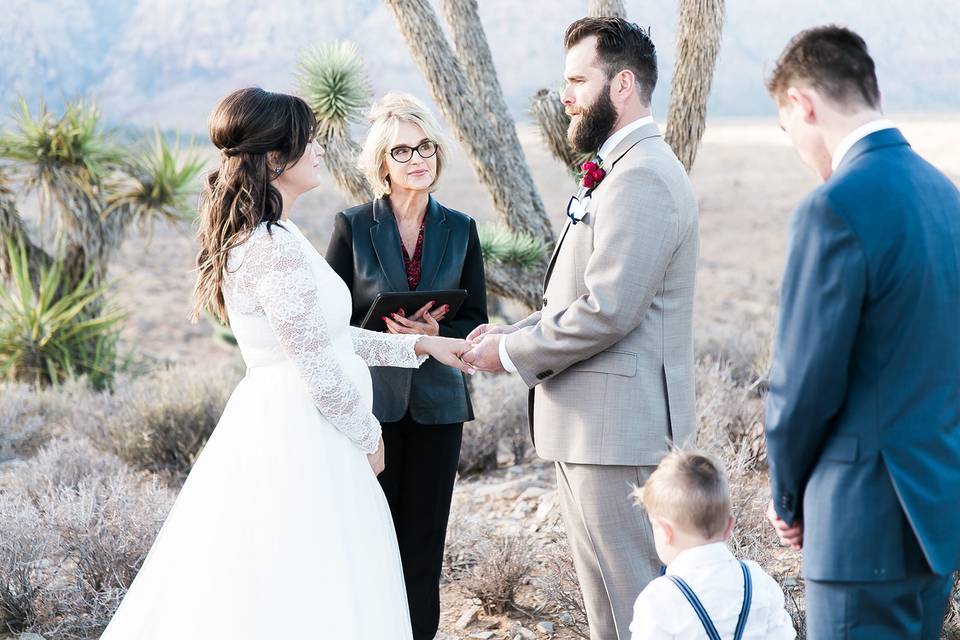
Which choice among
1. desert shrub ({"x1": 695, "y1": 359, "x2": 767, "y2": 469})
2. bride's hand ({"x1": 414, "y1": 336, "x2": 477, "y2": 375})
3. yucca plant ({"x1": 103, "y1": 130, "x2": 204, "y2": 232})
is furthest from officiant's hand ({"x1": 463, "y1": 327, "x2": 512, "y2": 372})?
yucca plant ({"x1": 103, "y1": 130, "x2": 204, "y2": 232})

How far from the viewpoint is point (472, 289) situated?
3.97m

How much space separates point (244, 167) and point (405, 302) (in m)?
0.86

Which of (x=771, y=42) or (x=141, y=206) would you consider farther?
(x=771, y=42)

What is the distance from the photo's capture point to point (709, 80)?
563 centimetres

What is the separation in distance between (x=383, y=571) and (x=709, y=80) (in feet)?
12.0

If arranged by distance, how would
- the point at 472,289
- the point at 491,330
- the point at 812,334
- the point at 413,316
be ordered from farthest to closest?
the point at 472,289 → the point at 413,316 → the point at 491,330 → the point at 812,334

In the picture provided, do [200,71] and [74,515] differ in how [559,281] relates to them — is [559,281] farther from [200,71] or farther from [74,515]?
[200,71]

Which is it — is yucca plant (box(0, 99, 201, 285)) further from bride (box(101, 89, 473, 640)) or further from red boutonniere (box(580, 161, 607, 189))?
red boutonniere (box(580, 161, 607, 189))

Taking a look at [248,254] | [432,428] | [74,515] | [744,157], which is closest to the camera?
[248,254]

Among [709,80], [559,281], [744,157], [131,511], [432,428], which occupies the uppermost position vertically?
[744,157]

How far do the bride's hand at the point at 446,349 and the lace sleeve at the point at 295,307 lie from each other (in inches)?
24.2

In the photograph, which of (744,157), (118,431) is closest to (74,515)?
(118,431)

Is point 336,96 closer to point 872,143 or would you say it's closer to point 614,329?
point 614,329

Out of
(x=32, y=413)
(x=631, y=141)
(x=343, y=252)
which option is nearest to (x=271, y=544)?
(x=343, y=252)
